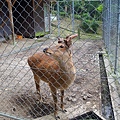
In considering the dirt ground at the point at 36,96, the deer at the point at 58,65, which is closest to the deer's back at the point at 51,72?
the deer at the point at 58,65

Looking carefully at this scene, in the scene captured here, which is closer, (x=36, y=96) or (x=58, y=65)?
(x=58, y=65)

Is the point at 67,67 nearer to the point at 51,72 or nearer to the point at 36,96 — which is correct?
the point at 51,72

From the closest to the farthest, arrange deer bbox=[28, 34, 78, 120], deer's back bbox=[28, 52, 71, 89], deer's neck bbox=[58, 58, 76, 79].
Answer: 1. deer bbox=[28, 34, 78, 120]
2. deer's neck bbox=[58, 58, 76, 79]
3. deer's back bbox=[28, 52, 71, 89]

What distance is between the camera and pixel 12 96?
3.94 meters

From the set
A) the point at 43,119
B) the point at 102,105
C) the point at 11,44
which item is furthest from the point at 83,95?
the point at 11,44

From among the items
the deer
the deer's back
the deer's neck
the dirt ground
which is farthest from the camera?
the dirt ground

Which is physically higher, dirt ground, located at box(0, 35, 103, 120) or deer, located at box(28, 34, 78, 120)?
deer, located at box(28, 34, 78, 120)

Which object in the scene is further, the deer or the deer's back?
the deer's back

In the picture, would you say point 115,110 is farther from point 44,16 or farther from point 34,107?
point 44,16

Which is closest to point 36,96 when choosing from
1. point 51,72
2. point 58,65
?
point 51,72

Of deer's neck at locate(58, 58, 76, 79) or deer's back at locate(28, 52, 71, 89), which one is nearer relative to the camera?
deer's neck at locate(58, 58, 76, 79)

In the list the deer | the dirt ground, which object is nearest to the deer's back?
the deer

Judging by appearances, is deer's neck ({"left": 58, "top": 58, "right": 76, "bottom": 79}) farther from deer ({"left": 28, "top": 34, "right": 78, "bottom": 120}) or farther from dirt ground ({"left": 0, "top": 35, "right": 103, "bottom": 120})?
dirt ground ({"left": 0, "top": 35, "right": 103, "bottom": 120})

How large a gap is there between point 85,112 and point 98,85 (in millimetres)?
1466
